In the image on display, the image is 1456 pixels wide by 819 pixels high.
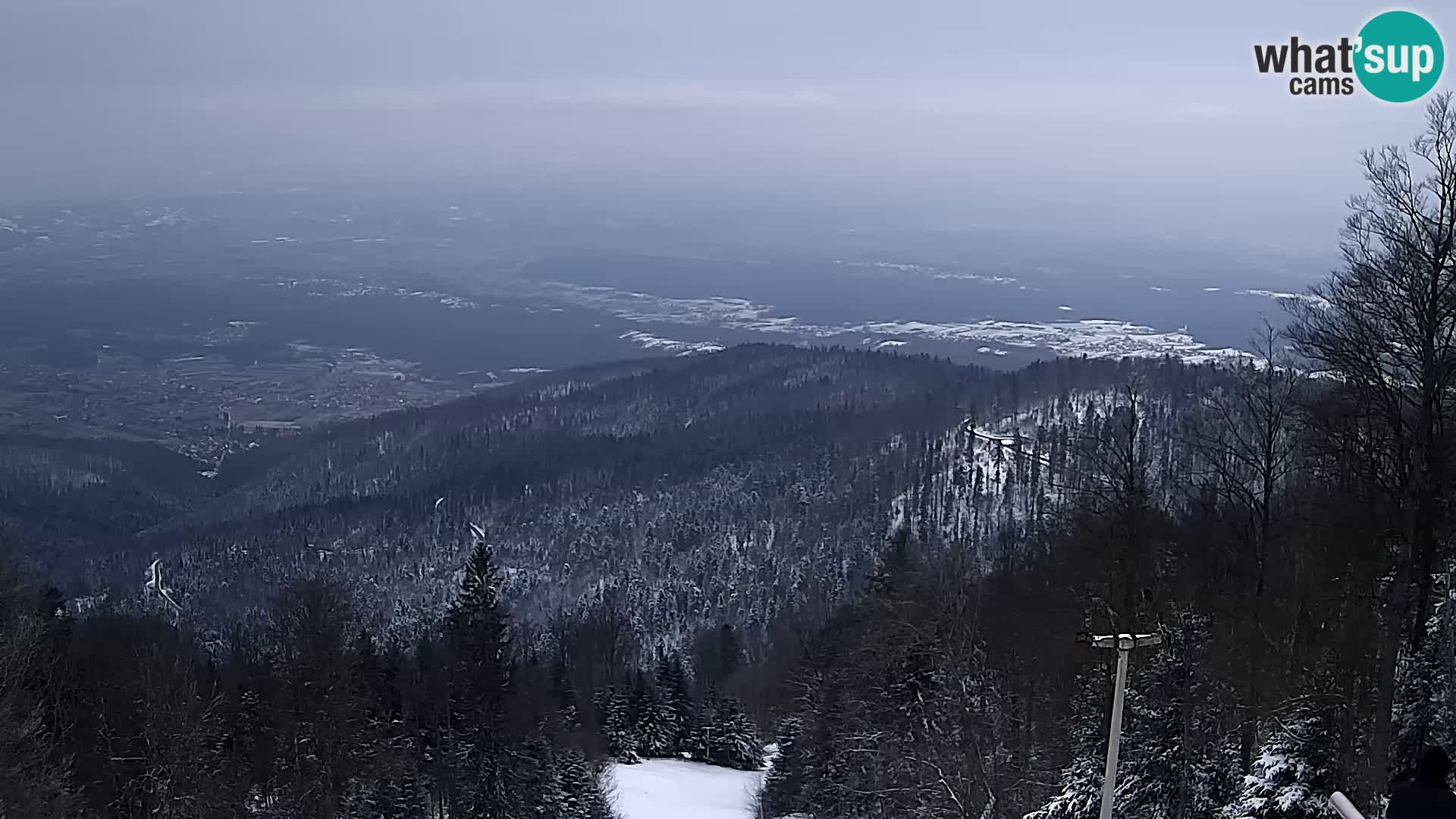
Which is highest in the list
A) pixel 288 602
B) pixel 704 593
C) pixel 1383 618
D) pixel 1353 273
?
pixel 1353 273

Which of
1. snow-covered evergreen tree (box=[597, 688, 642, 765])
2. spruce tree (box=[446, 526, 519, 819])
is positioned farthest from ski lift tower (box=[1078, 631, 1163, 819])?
snow-covered evergreen tree (box=[597, 688, 642, 765])

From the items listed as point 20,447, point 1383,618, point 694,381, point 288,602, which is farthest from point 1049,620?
point 20,447

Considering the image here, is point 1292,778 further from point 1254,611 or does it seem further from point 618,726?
point 618,726

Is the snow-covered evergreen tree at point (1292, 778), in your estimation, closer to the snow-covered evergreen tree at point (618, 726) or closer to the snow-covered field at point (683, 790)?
the snow-covered field at point (683, 790)

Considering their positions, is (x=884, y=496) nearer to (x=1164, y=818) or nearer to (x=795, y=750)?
(x=795, y=750)

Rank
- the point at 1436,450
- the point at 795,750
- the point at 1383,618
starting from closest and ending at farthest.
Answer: the point at 1436,450 → the point at 1383,618 → the point at 795,750

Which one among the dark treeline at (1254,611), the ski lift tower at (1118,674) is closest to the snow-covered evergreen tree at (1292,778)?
the dark treeline at (1254,611)
